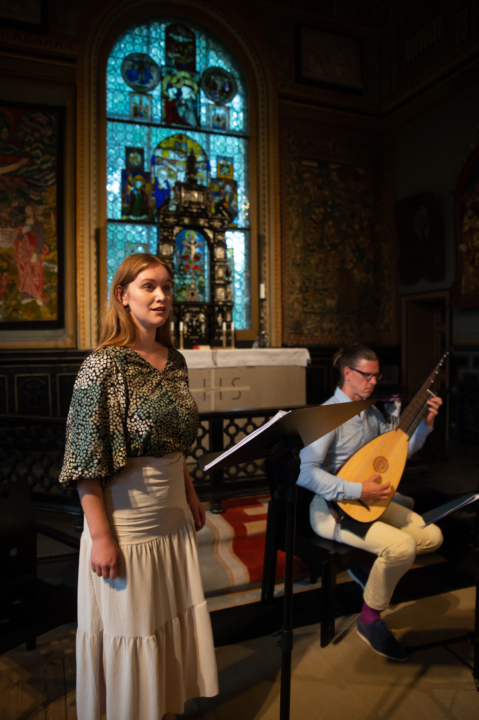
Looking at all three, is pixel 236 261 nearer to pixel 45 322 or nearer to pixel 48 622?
pixel 45 322

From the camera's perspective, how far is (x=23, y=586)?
2.18m

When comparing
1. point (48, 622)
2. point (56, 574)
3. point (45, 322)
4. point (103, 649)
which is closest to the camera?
point (103, 649)

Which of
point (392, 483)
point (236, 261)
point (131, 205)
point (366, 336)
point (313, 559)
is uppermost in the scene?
point (131, 205)

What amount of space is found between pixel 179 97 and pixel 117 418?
7.81 m

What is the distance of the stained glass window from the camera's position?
756cm

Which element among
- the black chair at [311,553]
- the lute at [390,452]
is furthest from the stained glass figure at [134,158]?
the lute at [390,452]

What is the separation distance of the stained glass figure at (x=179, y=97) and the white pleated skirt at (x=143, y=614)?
7508 millimetres

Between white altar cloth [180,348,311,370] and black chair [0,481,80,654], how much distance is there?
3.55 m

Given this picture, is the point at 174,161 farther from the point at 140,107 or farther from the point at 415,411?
the point at 415,411

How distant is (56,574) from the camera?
10.4 ft

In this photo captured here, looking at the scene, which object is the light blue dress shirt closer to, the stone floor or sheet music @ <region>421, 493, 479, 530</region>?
sheet music @ <region>421, 493, 479, 530</region>

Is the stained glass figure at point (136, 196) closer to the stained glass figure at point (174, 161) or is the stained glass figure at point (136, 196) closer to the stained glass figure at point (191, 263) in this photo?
the stained glass figure at point (174, 161)

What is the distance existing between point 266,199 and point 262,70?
218 cm

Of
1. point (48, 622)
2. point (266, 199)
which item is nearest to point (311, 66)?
point (266, 199)
